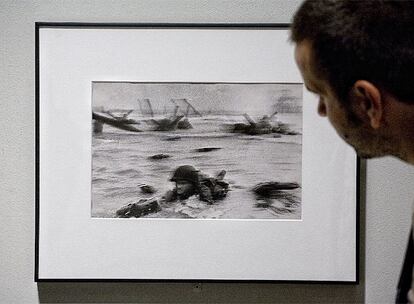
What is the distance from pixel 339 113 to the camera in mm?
751

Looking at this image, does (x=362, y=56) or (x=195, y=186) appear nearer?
(x=362, y=56)

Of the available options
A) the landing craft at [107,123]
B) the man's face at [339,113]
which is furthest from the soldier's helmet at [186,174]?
the man's face at [339,113]

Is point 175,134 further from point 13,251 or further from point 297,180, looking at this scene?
point 13,251

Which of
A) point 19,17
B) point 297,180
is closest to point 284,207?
point 297,180

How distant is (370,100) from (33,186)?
3.21 feet

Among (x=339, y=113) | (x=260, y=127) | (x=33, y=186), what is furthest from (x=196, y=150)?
(x=339, y=113)

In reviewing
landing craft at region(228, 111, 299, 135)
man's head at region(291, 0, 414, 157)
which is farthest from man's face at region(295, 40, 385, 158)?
landing craft at region(228, 111, 299, 135)

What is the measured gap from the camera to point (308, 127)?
146 cm

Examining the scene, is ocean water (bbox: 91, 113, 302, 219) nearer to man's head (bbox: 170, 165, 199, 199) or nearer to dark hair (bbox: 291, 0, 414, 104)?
man's head (bbox: 170, 165, 199, 199)

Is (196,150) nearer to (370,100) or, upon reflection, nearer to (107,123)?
(107,123)

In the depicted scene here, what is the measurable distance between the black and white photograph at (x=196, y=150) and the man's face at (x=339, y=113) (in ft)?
2.20

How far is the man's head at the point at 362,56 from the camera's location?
678 millimetres

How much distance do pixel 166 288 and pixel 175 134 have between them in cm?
35

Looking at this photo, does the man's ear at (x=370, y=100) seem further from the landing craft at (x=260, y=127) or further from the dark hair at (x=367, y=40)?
the landing craft at (x=260, y=127)
